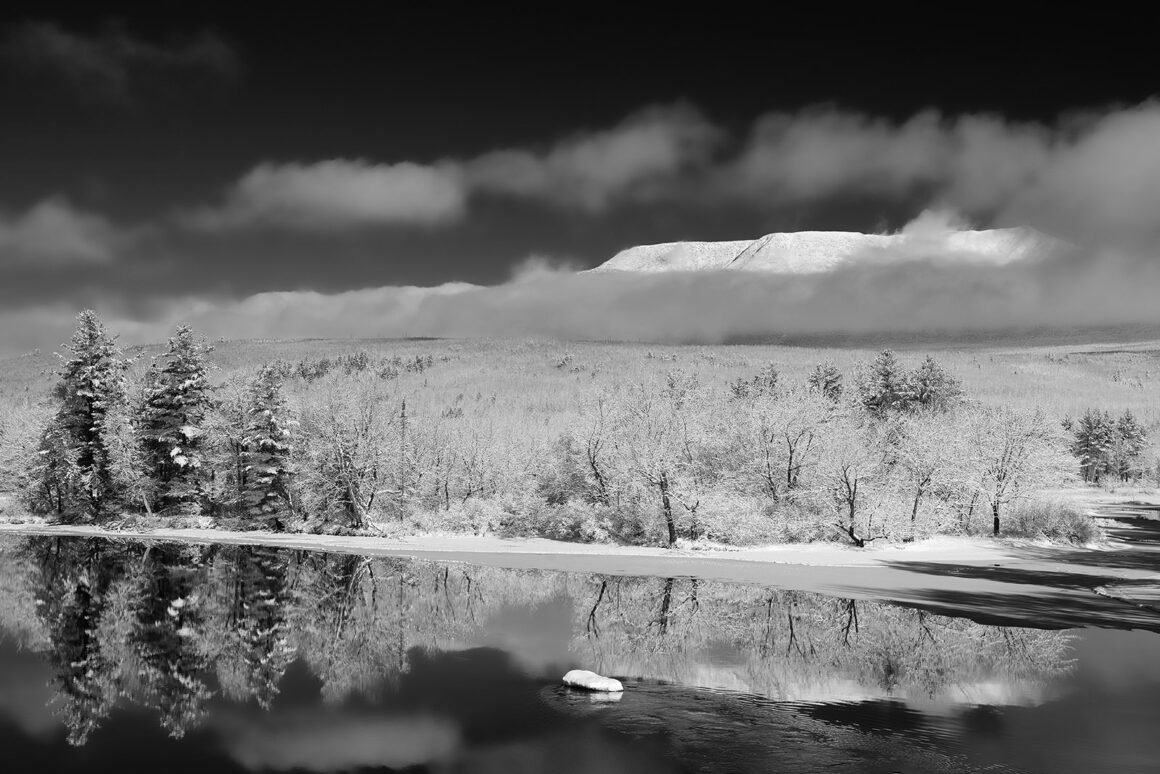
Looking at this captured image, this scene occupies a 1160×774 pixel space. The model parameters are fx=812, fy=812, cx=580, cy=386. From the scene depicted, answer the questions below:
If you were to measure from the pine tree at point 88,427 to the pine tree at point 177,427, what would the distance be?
207 centimetres

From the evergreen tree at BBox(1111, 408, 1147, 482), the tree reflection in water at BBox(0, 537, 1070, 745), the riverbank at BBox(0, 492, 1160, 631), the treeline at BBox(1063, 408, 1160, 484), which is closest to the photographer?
the tree reflection in water at BBox(0, 537, 1070, 745)

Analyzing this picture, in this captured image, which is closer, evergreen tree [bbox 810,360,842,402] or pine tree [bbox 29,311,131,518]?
pine tree [bbox 29,311,131,518]

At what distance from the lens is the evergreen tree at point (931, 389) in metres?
84.7

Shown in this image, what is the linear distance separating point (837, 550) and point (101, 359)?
52700mm

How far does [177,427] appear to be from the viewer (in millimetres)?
57719

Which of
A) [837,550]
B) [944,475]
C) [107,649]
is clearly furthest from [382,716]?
[944,475]

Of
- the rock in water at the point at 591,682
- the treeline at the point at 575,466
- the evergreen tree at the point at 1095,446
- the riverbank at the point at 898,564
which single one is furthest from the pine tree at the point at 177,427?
the evergreen tree at the point at 1095,446

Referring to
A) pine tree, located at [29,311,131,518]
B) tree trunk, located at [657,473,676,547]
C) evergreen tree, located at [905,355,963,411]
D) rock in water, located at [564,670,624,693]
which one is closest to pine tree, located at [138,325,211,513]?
pine tree, located at [29,311,131,518]

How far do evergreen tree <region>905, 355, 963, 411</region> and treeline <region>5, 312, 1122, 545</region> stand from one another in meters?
22.8

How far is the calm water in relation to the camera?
1606 cm

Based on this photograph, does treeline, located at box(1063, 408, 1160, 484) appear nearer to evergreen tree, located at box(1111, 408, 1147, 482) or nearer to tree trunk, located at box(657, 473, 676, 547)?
evergreen tree, located at box(1111, 408, 1147, 482)

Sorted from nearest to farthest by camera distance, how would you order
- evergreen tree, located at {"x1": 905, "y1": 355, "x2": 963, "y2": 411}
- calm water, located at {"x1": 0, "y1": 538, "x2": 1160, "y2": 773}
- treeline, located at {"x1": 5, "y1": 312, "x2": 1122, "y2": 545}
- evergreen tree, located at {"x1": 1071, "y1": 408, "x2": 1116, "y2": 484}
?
calm water, located at {"x1": 0, "y1": 538, "x2": 1160, "y2": 773}
treeline, located at {"x1": 5, "y1": 312, "x2": 1122, "y2": 545}
evergreen tree, located at {"x1": 905, "y1": 355, "x2": 963, "y2": 411}
evergreen tree, located at {"x1": 1071, "y1": 408, "x2": 1116, "y2": 484}

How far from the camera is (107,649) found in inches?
981

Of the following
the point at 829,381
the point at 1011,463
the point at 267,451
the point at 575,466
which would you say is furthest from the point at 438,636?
the point at 829,381
